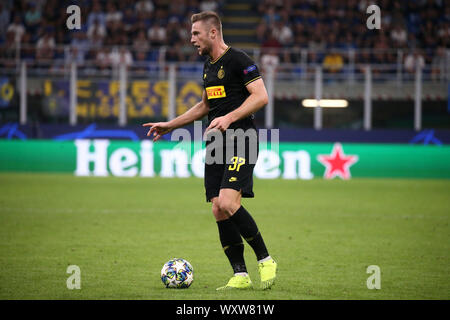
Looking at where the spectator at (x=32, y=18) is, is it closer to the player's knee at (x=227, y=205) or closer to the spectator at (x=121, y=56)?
the spectator at (x=121, y=56)

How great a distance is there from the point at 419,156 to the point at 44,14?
12304 mm

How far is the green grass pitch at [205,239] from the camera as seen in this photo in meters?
5.90

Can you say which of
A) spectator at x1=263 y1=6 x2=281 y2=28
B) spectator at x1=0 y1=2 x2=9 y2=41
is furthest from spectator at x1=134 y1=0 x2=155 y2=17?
spectator at x1=0 y1=2 x2=9 y2=41

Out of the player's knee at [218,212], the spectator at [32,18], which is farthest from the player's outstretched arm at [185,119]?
the spectator at [32,18]

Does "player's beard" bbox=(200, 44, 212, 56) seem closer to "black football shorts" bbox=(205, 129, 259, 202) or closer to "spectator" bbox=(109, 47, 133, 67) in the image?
"black football shorts" bbox=(205, 129, 259, 202)

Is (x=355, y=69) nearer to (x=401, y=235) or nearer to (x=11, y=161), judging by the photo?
(x=11, y=161)

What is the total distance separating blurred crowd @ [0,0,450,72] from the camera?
20250 millimetres

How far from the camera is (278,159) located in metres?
17.5

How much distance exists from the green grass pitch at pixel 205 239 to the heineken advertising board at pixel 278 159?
1580 millimetres

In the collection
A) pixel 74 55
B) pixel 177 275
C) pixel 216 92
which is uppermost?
pixel 74 55

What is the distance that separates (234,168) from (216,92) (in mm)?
664

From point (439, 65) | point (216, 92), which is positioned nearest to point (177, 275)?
point (216, 92)

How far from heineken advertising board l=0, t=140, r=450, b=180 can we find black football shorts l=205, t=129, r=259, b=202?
11.5m

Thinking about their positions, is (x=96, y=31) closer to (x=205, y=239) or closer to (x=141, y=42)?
(x=141, y=42)
